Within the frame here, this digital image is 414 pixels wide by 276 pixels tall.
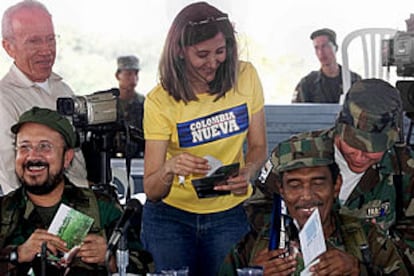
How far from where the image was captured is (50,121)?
241 cm

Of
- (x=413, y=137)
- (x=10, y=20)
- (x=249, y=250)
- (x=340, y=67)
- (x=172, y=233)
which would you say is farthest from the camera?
(x=340, y=67)

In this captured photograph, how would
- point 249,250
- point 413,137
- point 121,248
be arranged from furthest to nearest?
1. point 413,137
2. point 249,250
3. point 121,248

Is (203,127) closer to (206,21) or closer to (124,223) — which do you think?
(206,21)

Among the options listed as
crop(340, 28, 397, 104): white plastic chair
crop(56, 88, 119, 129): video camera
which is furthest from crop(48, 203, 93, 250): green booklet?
crop(340, 28, 397, 104): white plastic chair

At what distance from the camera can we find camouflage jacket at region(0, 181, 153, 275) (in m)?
2.28

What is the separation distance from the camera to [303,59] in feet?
15.6

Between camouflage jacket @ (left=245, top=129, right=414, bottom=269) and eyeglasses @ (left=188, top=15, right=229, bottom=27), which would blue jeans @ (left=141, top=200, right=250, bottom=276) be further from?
eyeglasses @ (left=188, top=15, right=229, bottom=27)

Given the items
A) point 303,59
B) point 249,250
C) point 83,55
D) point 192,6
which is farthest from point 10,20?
point 303,59

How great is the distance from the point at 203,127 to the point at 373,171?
0.46 m

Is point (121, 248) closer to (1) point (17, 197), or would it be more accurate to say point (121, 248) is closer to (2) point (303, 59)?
(1) point (17, 197)

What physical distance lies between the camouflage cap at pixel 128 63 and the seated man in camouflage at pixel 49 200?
87.8 inches

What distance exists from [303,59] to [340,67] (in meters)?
0.32

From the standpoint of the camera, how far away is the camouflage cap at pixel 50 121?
240 centimetres

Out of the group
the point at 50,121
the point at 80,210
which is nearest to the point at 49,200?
the point at 80,210
